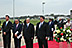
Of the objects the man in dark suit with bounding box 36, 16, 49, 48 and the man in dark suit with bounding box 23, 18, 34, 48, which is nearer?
the man in dark suit with bounding box 36, 16, 49, 48

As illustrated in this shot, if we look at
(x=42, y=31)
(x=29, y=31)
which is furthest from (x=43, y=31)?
(x=29, y=31)

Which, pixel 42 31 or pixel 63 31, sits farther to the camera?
pixel 42 31

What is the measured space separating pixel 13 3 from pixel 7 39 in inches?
719

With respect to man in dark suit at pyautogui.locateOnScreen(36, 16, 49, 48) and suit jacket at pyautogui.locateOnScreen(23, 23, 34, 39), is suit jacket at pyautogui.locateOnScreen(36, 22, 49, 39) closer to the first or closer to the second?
man in dark suit at pyautogui.locateOnScreen(36, 16, 49, 48)

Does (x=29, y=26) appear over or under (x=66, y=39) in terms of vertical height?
over

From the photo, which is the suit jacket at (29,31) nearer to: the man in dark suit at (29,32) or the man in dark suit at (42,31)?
the man in dark suit at (29,32)

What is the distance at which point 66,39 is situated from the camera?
20.2 ft

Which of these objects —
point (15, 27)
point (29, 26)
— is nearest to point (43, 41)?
point (29, 26)

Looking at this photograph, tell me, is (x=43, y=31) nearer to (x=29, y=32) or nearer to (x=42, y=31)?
(x=42, y=31)

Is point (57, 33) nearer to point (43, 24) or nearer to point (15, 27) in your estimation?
point (43, 24)

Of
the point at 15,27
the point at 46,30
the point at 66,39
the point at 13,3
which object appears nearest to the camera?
the point at 66,39

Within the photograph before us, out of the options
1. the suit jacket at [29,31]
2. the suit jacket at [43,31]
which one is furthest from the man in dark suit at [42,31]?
the suit jacket at [29,31]

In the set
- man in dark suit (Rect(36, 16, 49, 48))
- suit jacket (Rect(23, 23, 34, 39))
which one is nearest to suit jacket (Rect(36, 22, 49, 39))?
man in dark suit (Rect(36, 16, 49, 48))

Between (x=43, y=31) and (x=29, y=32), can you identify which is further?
(x=29, y=32)
